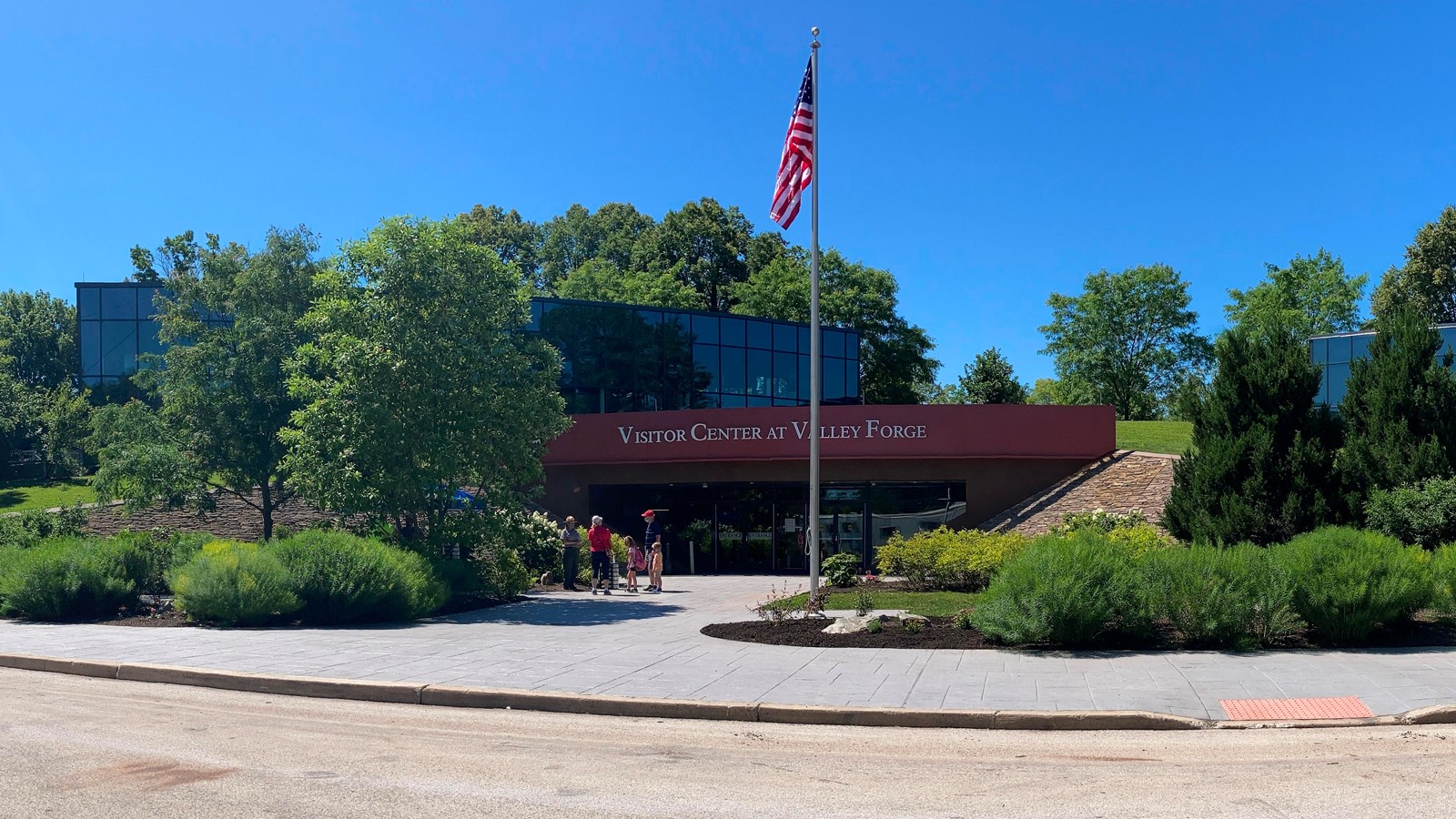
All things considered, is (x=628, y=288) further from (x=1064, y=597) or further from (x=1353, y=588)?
(x=1353, y=588)

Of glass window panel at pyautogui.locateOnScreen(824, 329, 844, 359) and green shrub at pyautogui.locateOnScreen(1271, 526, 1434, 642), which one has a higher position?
glass window panel at pyautogui.locateOnScreen(824, 329, 844, 359)

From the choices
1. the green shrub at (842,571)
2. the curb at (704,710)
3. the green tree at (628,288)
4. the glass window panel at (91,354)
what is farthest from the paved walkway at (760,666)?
the glass window panel at (91,354)

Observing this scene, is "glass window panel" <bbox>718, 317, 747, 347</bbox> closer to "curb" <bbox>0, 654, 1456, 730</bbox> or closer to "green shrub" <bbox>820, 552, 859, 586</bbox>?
"green shrub" <bbox>820, 552, 859, 586</bbox>

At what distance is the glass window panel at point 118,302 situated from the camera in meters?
52.9

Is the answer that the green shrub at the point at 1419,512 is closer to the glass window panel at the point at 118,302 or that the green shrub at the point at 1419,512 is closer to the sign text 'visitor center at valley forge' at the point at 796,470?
the sign text 'visitor center at valley forge' at the point at 796,470

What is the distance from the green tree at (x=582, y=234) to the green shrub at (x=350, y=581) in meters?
57.4

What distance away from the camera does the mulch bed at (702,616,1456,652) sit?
1273 cm

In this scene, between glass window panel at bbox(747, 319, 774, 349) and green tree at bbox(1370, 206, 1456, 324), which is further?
green tree at bbox(1370, 206, 1456, 324)

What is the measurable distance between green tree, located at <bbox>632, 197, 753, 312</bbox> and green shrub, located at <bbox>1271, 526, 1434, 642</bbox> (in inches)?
2170

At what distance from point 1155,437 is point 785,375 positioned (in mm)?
14765

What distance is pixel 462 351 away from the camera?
21.0 meters

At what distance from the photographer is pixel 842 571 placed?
22547 mm

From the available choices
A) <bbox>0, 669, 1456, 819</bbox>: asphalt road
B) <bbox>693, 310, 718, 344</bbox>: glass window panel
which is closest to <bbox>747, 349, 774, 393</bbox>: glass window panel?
<bbox>693, 310, 718, 344</bbox>: glass window panel

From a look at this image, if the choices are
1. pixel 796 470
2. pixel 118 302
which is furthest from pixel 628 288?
pixel 796 470
